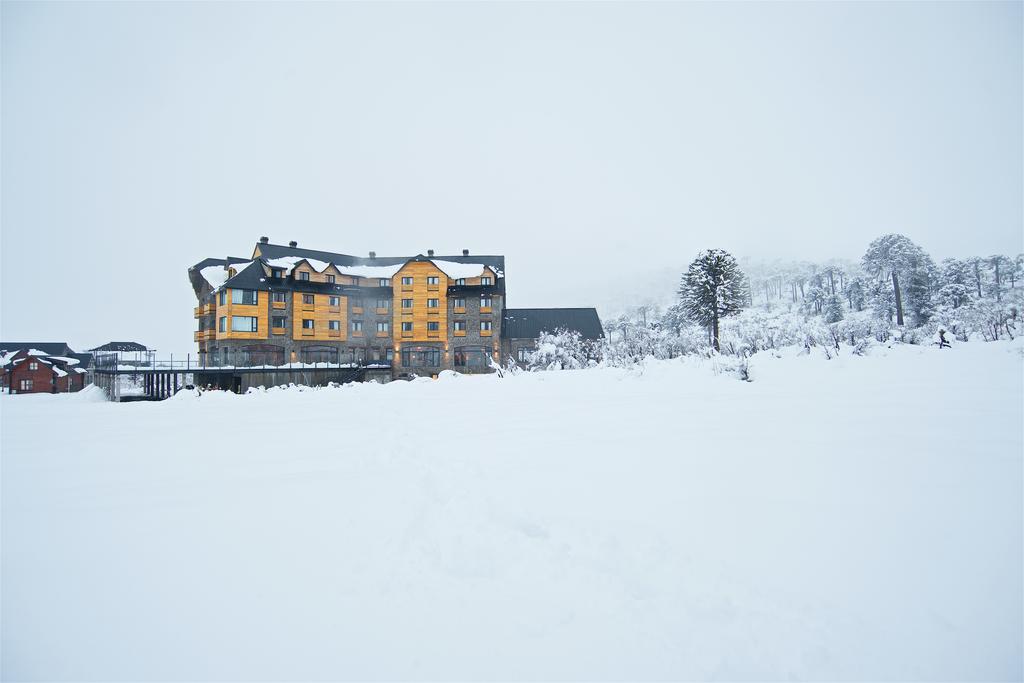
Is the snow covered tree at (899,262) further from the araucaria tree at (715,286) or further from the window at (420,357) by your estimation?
the window at (420,357)

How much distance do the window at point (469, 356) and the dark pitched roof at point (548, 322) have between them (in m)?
2.91

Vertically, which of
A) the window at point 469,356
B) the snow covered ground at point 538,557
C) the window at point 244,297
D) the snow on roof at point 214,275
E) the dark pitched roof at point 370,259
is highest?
the dark pitched roof at point 370,259

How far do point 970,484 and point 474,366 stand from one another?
33.9 meters

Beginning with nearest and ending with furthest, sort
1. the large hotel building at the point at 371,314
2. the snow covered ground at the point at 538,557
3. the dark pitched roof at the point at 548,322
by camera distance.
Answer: the snow covered ground at the point at 538,557 → the large hotel building at the point at 371,314 → the dark pitched roof at the point at 548,322

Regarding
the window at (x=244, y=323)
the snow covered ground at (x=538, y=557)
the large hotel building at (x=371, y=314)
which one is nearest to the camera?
the snow covered ground at (x=538, y=557)

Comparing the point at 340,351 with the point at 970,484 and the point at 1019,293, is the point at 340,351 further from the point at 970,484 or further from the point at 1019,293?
the point at 1019,293

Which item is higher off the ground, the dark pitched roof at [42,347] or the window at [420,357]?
the dark pitched roof at [42,347]

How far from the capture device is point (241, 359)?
91.2 feet

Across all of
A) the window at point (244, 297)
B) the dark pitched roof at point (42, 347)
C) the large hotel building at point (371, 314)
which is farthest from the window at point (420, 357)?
the dark pitched roof at point (42, 347)

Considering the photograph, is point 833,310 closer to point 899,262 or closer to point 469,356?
point 899,262

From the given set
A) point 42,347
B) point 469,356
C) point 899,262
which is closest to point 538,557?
point 899,262

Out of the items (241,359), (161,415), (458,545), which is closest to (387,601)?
(458,545)

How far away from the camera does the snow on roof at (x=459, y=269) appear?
122ft

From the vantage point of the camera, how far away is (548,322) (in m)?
38.4
